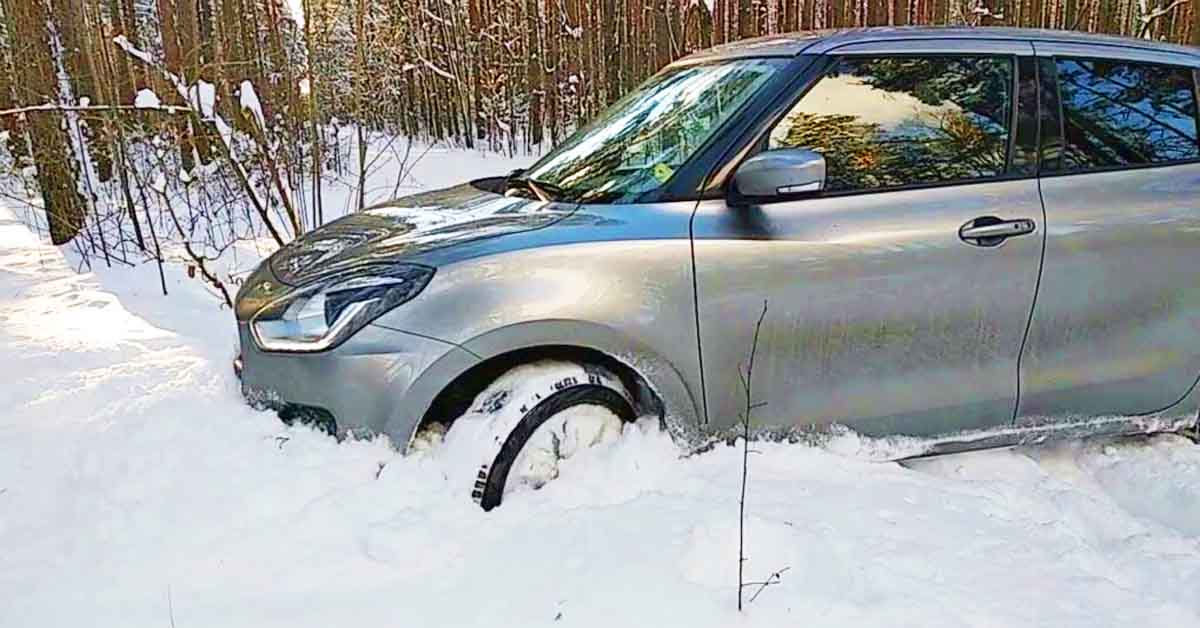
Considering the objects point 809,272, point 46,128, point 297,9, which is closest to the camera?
point 809,272

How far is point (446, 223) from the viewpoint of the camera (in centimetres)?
250

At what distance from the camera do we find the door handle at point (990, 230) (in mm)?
2426

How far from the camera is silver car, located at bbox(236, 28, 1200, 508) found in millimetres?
2203

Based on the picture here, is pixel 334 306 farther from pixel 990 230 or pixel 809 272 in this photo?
pixel 990 230

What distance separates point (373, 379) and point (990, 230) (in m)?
1.86

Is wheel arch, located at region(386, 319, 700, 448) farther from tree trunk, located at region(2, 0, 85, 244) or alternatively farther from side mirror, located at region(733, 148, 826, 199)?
tree trunk, located at region(2, 0, 85, 244)

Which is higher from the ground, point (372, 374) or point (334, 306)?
point (334, 306)

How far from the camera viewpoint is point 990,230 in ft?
7.99

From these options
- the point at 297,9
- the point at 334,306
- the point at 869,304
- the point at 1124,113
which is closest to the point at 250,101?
the point at 297,9

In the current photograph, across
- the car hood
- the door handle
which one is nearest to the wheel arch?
the car hood

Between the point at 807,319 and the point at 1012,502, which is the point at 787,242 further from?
the point at 1012,502

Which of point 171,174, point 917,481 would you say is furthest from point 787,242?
point 171,174

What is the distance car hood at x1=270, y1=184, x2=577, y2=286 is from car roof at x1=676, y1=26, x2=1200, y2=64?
900 millimetres

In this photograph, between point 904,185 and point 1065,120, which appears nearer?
point 904,185
